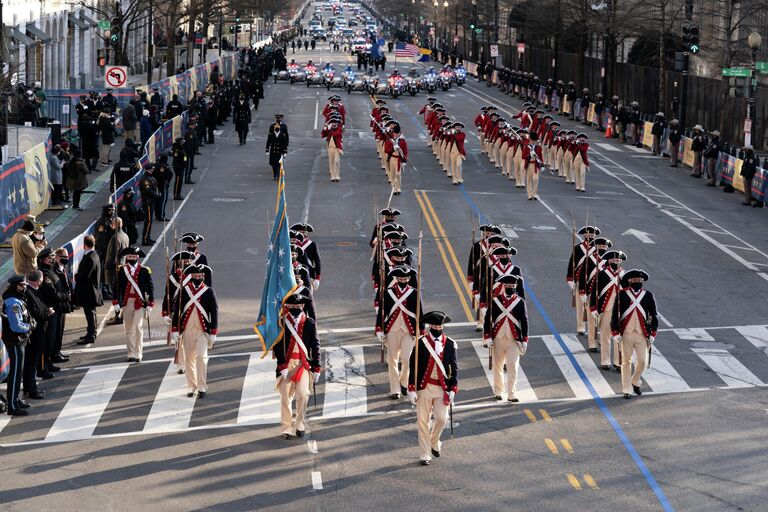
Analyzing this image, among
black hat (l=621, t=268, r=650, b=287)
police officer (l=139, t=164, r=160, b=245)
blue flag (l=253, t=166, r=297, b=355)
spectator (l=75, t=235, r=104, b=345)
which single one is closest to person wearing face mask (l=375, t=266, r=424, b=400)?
blue flag (l=253, t=166, r=297, b=355)

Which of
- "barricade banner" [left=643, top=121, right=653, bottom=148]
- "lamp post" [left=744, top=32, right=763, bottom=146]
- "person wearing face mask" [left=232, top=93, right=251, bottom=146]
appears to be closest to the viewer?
"lamp post" [left=744, top=32, right=763, bottom=146]

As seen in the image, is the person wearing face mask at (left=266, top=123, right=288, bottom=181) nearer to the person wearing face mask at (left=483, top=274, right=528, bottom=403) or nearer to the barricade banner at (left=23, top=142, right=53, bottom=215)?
the barricade banner at (left=23, top=142, right=53, bottom=215)

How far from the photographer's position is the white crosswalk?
1750 centimetres

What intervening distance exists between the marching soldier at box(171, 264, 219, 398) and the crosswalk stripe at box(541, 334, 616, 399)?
5.04m

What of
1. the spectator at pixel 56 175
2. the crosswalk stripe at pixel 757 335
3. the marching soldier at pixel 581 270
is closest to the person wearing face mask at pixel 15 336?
the marching soldier at pixel 581 270

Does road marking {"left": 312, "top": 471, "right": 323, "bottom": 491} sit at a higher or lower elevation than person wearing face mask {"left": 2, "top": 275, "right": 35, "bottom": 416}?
lower

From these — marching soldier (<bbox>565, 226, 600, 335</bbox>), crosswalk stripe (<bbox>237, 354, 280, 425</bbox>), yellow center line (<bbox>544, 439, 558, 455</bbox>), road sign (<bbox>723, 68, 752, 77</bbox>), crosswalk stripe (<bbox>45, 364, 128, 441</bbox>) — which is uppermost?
road sign (<bbox>723, 68, 752, 77</bbox>)

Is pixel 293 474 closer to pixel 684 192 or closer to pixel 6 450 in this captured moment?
pixel 6 450

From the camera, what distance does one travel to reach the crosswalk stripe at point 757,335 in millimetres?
21812

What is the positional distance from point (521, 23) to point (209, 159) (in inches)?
2282

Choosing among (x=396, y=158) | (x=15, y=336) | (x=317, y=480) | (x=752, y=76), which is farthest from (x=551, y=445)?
(x=752, y=76)

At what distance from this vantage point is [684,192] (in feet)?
130

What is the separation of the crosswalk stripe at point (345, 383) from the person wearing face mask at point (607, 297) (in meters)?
3.54

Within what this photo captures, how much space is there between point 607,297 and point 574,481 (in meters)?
5.41
